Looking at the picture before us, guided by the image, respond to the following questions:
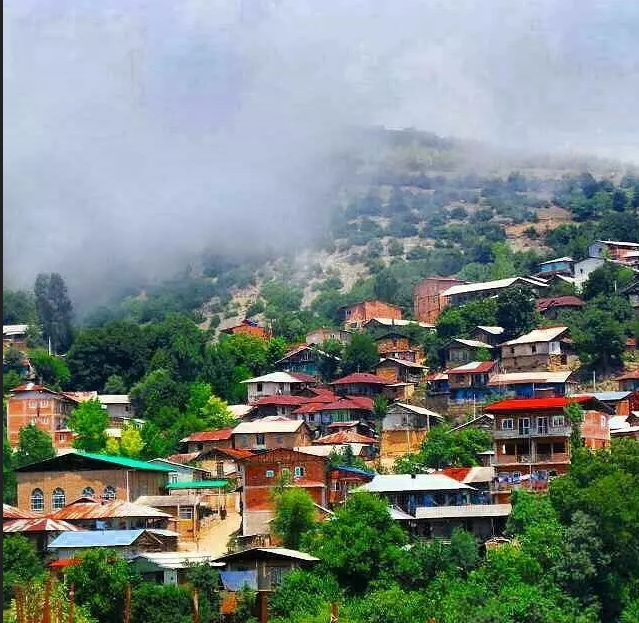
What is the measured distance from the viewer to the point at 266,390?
159 ft

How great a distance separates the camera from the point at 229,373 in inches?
2010

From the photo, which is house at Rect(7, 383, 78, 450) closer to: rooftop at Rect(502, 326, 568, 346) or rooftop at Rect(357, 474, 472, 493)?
rooftop at Rect(502, 326, 568, 346)

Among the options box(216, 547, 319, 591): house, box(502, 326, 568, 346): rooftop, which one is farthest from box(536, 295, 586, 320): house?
box(216, 547, 319, 591): house

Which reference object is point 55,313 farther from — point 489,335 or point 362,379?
point 489,335

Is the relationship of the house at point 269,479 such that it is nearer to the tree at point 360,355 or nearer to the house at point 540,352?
the house at point 540,352

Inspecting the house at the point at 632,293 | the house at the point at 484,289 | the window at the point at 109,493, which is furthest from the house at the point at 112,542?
the house at the point at 484,289

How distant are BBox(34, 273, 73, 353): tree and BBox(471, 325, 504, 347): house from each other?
22.7 metres

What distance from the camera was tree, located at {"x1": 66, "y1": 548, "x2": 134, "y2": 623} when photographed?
24.4 metres

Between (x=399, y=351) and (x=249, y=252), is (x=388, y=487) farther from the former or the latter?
(x=249, y=252)

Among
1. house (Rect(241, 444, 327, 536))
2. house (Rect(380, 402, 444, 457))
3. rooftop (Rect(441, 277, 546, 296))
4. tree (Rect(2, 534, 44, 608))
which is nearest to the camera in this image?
tree (Rect(2, 534, 44, 608))

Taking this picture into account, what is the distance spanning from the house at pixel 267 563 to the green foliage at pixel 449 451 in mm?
8858

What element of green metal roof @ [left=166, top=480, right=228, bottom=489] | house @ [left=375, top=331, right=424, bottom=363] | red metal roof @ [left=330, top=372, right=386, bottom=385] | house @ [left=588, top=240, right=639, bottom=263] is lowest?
A: green metal roof @ [left=166, top=480, right=228, bottom=489]

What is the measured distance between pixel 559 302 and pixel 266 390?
12.7 metres

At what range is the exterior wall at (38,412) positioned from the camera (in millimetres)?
48375
